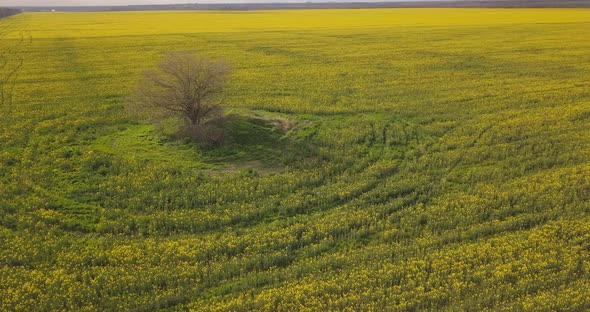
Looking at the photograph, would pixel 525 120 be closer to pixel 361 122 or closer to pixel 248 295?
pixel 361 122

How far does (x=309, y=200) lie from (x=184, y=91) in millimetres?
9298

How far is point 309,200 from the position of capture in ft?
56.4

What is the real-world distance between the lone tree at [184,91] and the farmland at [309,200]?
1.39 metres

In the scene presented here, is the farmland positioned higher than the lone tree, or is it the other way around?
the lone tree

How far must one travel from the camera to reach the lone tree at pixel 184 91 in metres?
22.4

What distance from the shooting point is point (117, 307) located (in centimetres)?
1195

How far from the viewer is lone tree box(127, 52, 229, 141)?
22422 mm

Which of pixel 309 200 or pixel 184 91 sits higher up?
pixel 184 91

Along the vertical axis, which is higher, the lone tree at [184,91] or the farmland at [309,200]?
the lone tree at [184,91]

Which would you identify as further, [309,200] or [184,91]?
[184,91]

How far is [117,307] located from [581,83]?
3621cm

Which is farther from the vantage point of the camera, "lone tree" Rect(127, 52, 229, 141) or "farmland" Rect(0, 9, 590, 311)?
"lone tree" Rect(127, 52, 229, 141)

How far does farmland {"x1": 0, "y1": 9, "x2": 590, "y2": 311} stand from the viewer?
40.8ft

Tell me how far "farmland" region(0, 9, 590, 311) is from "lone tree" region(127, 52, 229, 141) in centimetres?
139
